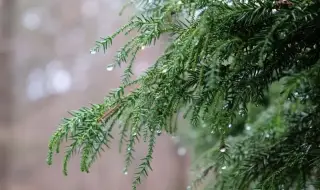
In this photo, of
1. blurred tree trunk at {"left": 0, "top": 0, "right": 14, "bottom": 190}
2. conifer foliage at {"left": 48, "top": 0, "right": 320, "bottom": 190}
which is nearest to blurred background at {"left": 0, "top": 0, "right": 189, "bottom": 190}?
blurred tree trunk at {"left": 0, "top": 0, "right": 14, "bottom": 190}

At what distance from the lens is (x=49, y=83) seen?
278cm

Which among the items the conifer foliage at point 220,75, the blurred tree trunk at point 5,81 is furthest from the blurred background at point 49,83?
the conifer foliage at point 220,75

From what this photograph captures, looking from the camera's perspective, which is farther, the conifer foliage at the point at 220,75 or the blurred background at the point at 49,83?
the blurred background at the point at 49,83

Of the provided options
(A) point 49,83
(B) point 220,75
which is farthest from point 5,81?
(B) point 220,75

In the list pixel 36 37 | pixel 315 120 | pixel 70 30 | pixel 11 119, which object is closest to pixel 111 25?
pixel 70 30

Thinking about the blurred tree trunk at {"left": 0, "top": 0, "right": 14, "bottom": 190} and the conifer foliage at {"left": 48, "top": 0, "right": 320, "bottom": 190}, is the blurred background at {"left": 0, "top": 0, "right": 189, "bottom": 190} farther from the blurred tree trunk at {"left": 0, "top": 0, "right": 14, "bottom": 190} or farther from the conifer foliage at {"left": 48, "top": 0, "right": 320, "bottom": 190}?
the conifer foliage at {"left": 48, "top": 0, "right": 320, "bottom": 190}

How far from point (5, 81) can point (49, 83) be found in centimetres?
25

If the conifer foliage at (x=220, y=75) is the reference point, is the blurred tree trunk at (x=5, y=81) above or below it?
above

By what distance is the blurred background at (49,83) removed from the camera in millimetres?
2725

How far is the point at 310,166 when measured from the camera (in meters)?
0.53

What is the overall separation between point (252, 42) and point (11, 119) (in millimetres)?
2486

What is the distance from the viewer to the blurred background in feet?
8.94

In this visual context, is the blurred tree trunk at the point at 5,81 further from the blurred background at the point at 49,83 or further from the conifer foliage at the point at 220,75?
the conifer foliage at the point at 220,75

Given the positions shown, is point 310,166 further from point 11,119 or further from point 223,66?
point 11,119
